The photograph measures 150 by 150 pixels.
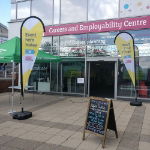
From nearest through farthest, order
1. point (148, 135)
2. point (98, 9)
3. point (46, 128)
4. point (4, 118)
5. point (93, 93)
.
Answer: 1. point (148, 135)
2. point (46, 128)
3. point (4, 118)
4. point (98, 9)
5. point (93, 93)

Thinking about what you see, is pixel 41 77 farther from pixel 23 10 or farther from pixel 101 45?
pixel 23 10

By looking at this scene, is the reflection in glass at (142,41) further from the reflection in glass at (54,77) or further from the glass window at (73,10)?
the reflection in glass at (54,77)

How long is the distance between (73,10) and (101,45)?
2.65 metres

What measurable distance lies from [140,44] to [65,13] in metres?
4.60

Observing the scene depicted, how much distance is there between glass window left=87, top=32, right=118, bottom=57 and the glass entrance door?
0.62 meters

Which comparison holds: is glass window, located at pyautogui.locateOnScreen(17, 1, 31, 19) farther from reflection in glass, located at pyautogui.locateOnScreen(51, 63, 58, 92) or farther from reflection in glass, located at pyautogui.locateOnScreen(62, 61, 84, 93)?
reflection in glass, located at pyautogui.locateOnScreen(62, 61, 84, 93)

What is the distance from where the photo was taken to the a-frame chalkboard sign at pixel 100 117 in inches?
211

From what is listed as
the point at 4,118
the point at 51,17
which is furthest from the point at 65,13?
the point at 4,118

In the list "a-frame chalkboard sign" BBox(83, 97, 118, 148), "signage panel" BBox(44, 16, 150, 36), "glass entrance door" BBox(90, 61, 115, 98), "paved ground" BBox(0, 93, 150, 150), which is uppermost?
"signage panel" BBox(44, 16, 150, 36)

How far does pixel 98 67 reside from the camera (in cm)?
1332

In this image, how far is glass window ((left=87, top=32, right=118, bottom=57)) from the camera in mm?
12195

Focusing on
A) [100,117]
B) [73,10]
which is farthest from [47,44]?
[100,117]

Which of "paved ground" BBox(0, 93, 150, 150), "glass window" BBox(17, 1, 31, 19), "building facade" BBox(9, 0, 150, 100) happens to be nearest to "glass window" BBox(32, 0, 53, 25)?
"building facade" BBox(9, 0, 150, 100)

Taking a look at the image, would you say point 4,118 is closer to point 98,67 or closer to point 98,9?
point 98,67
